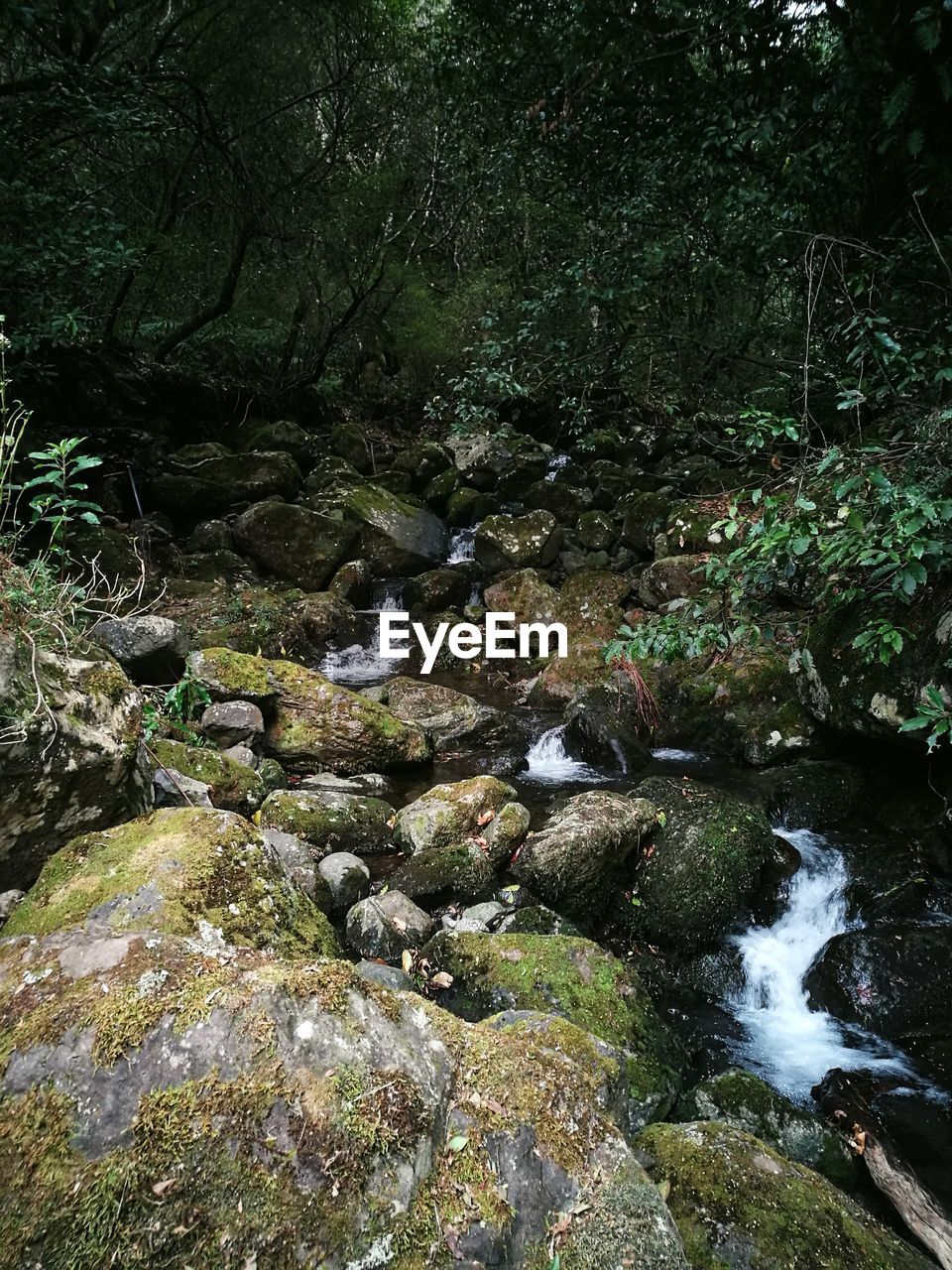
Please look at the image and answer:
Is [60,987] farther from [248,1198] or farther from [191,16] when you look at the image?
[191,16]

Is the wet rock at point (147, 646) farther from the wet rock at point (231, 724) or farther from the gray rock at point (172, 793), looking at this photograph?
the gray rock at point (172, 793)

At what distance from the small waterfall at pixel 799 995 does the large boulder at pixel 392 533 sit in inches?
346

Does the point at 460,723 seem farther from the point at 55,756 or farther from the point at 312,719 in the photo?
the point at 55,756

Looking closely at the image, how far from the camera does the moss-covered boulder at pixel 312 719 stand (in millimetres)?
6500

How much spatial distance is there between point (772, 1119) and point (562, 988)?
1.10 m

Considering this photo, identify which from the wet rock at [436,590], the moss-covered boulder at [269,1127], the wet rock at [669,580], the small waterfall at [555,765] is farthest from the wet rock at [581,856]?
the wet rock at [436,590]

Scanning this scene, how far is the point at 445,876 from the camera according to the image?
4.67 m

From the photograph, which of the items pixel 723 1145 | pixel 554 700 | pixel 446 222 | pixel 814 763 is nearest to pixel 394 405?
pixel 446 222

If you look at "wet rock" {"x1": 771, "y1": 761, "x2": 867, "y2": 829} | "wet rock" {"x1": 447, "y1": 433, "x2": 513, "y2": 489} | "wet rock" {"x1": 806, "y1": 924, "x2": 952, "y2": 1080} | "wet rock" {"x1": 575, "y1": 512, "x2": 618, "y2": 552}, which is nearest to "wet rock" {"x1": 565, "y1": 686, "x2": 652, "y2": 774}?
"wet rock" {"x1": 771, "y1": 761, "x2": 867, "y2": 829}

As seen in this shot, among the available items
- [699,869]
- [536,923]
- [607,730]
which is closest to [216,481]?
[607,730]

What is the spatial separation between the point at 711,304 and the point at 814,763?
15.9 ft

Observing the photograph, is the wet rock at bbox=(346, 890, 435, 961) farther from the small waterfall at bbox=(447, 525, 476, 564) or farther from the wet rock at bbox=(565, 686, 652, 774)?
the small waterfall at bbox=(447, 525, 476, 564)

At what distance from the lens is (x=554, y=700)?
8680mm

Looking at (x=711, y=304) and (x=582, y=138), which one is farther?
(x=711, y=304)
